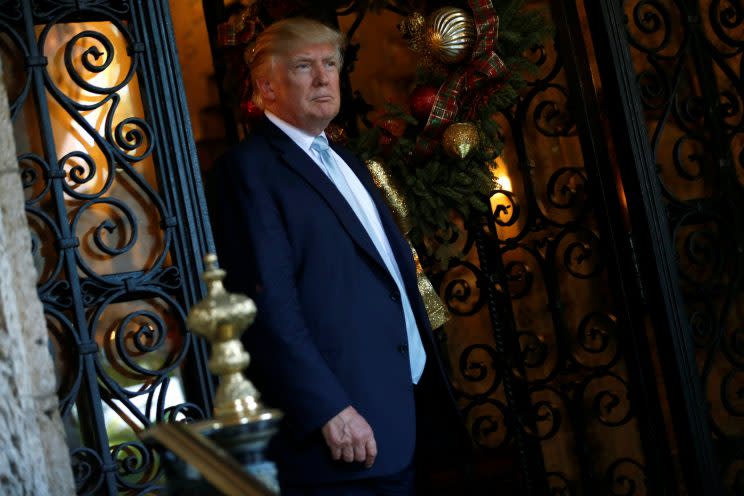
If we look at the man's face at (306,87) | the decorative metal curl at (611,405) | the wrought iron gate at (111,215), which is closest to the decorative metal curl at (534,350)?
the decorative metal curl at (611,405)

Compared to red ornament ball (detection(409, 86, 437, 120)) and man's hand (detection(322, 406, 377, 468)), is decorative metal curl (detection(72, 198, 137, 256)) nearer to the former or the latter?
man's hand (detection(322, 406, 377, 468))

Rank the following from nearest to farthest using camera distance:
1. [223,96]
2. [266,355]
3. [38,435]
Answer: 1. [38,435]
2. [266,355]
3. [223,96]

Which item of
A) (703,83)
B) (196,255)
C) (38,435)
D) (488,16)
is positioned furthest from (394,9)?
(38,435)

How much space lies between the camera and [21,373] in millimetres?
2250

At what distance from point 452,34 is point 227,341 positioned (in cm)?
237

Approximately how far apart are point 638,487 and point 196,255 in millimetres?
2329

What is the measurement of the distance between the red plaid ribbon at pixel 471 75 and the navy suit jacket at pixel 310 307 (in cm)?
88

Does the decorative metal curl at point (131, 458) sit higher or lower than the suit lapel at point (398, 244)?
lower

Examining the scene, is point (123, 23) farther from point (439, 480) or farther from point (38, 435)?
point (439, 480)

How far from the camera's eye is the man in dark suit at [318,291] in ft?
9.15

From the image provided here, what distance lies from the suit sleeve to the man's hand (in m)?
0.03

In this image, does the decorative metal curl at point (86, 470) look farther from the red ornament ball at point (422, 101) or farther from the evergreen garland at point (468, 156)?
the red ornament ball at point (422, 101)

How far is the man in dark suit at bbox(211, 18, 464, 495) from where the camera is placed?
2.79m

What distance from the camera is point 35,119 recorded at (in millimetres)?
2912
